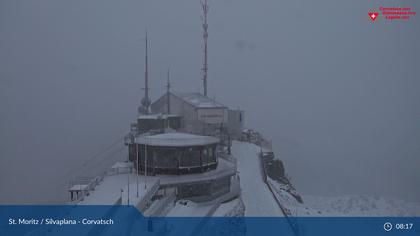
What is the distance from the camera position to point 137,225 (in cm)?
1238

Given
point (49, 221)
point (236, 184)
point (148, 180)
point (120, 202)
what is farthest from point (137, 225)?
point (236, 184)

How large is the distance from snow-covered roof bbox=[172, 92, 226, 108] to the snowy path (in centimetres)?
430

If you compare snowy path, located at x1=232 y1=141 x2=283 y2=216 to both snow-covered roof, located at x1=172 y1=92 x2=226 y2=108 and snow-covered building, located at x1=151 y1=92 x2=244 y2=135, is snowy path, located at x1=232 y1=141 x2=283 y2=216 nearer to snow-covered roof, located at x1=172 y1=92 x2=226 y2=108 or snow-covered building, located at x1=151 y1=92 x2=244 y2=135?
snow-covered building, located at x1=151 y1=92 x2=244 y2=135

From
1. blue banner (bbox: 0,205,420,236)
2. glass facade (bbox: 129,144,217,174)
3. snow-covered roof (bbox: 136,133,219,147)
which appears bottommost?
blue banner (bbox: 0,205,420,236)

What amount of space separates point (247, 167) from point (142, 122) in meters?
9.07

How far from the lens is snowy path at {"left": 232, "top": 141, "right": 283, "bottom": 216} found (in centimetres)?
1886

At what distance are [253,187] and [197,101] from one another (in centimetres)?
1236

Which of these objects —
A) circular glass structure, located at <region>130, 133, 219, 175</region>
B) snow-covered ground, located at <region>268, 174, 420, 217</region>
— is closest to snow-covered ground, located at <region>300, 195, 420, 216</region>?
snow-covered ground, located at <region>268, 174, 420, 217</region>

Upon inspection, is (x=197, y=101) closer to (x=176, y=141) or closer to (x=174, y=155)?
(x=176, y=141)

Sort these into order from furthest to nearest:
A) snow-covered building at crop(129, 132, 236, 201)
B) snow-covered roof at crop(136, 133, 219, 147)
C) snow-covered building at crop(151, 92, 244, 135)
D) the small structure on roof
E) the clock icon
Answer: snow-covered building at crop(151, 92, 244, 135), the small structure on roof, snow-covered roof at crop(136, 133, 219, 147), snow-covered building at crop(129, 132, 236, 201), the clock icon

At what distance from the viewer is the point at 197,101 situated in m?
32.5

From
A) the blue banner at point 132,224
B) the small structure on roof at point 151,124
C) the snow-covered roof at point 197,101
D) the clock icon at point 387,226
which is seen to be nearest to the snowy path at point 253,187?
the blue banner at point 132,224

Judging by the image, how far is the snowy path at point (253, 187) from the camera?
61.9ft

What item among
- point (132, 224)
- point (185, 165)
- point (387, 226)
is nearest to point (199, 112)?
point (185, 165)
